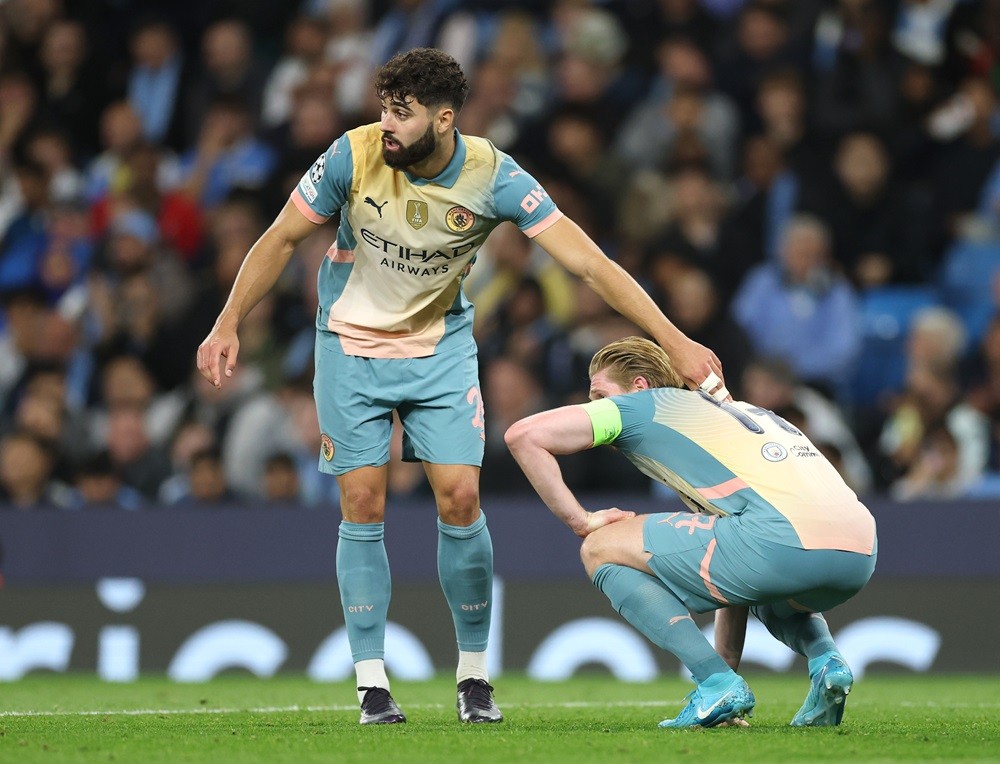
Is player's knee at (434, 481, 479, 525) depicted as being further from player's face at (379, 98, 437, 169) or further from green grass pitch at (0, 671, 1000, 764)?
player's face at (379, 98, 437, 169)

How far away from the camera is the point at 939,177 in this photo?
10.9 meters

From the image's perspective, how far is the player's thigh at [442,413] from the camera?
5.62 metres

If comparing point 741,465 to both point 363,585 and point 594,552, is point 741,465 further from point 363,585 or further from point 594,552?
point 363,585

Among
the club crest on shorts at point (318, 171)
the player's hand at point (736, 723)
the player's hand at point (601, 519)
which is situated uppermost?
the club crest on shorts at point (318, 171)

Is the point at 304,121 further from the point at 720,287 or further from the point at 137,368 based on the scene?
the point at 720,287

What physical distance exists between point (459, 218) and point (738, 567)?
1.55 meters

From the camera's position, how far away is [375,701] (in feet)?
18.1

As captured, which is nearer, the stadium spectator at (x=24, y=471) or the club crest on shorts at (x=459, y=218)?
the club crest on shorts at (x=459, y=218)

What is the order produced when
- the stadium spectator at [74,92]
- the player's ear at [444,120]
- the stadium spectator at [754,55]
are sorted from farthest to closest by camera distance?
the stadium spectator at [74,92] → the stadium spectator at [754,55] → the player's ear at [444,120]

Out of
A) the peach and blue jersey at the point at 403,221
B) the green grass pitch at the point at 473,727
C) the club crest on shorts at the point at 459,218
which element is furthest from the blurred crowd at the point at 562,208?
the club crest on shorts at the point at 459,218

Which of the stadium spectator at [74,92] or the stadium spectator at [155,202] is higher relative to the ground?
the stadium spectator at [74,92]

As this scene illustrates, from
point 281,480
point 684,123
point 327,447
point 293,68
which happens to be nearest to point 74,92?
point 293,68

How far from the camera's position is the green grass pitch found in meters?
4.48

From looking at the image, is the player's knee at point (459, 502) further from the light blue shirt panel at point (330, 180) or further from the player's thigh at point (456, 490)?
the light blue shirt panel at point (330, 180)
